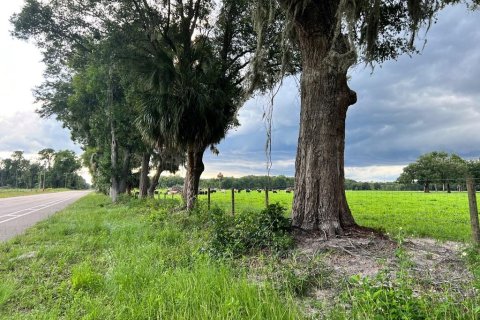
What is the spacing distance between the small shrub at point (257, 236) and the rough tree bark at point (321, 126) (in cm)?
49

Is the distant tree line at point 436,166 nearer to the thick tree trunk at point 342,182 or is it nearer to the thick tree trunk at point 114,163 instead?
the thick tree trunk at point 114,163

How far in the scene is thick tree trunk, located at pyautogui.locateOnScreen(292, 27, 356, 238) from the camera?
650 cm

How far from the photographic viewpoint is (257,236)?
6113 mm

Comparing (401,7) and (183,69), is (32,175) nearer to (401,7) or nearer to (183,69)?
(183,69)

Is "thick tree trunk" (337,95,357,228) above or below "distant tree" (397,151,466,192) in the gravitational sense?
below

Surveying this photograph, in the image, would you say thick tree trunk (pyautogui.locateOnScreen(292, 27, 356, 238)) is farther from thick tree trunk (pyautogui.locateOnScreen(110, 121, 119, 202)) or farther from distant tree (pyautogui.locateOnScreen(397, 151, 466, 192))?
distant tree (pyautogui.locateOnScreen(397, 151, 466, 192))

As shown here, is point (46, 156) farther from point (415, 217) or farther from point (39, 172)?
point (415, 217)

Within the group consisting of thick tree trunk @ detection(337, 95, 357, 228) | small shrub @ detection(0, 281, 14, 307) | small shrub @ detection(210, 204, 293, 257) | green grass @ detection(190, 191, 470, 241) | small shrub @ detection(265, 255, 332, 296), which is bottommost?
small shrub @ detection(0, 281, 14, 307)

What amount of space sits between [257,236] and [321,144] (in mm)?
2115

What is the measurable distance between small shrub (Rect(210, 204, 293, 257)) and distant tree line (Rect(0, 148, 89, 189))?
381 ft

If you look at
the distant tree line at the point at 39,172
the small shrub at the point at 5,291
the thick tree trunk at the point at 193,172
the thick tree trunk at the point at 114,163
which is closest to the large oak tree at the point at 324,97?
the small shrub at the point at 5,291

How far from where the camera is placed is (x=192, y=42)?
1731cm

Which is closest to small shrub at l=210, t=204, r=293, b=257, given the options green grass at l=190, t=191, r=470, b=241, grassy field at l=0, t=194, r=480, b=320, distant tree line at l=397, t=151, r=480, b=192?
grassy field at l=0, t=194, r=480, b=320

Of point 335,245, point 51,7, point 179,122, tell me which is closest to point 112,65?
point 51,7
